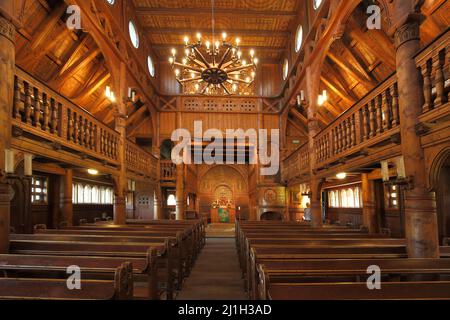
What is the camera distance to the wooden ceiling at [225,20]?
1417 cm

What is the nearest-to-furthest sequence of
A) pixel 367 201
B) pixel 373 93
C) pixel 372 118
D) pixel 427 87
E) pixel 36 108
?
1. pixel 427 87
2. pixel 36 108
3. pixel 373 93
4. pixel 372 118
5. pixel 367 201

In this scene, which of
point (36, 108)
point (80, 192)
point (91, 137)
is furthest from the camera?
point (80, 192)

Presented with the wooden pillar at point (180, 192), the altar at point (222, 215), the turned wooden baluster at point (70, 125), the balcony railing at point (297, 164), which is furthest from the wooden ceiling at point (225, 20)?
the altar at point (222, 215)

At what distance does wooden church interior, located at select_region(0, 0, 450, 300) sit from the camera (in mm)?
4148

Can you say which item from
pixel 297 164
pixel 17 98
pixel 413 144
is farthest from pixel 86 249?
pixel 297 164

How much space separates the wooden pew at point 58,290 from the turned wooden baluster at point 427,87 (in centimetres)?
473

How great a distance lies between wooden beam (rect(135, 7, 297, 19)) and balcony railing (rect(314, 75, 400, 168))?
7.95m

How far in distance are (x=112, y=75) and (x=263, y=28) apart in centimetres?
877

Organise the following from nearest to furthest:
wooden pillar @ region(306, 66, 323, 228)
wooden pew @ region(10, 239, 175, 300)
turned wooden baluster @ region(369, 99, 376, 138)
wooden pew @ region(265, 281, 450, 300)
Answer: wooden pew @ region(265, 281, 450, 300)
wooden pew @ region(10, 239, 175, 300)
turned wooden baluster @ region(369, 99, 376, 138)
wooden pillar @ region(306, 66, 323, 228)

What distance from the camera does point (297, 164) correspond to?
13.6 meters

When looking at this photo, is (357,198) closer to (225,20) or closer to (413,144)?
(413,144)

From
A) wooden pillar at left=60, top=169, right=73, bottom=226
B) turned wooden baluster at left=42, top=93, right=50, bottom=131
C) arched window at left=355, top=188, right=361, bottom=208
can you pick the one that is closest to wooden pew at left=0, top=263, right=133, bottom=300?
turned wooden baluster at left=42, top=93, right=50, bottom=131

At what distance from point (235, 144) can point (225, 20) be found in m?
6.77

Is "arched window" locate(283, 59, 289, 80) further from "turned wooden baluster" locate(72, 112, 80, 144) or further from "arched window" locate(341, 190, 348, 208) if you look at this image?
"turned wooden baluster" locate(72, 112, 80, 144)
